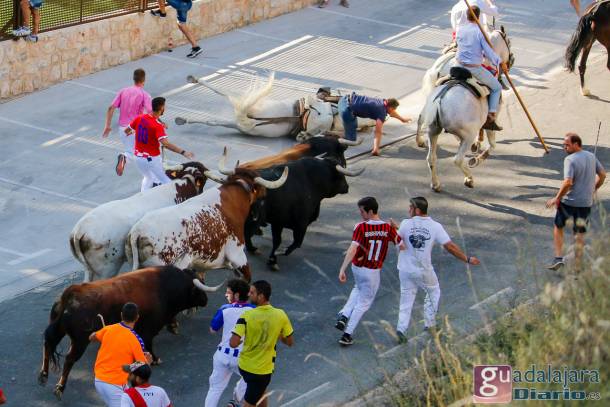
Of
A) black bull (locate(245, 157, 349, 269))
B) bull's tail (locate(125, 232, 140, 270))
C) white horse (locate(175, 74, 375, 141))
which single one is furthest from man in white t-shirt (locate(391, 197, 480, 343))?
white horse (locate(175, 74, 375, 141))

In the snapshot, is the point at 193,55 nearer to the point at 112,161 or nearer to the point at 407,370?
the point at 112,161

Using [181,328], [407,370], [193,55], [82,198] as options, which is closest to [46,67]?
[193,55]

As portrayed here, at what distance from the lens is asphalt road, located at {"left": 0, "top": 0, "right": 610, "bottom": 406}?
37.2 ft

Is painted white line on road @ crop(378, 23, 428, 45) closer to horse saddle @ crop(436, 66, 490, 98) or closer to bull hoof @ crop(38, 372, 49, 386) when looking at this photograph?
horse saddle @ crop(436, 66, 490, 98)

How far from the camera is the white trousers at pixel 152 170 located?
1373cm

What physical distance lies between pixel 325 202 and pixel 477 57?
3084 millimetres

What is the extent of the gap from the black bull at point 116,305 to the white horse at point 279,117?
626 centimetres

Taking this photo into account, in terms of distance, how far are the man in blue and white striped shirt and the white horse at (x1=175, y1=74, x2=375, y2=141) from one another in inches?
296

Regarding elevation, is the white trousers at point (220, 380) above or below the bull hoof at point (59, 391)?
above

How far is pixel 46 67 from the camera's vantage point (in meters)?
18.7

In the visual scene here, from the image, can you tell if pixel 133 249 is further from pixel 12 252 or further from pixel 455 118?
pixel 455 118

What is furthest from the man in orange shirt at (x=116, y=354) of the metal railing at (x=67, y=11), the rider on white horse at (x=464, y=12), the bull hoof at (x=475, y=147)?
the rider on white horse at (x=464, y=12)

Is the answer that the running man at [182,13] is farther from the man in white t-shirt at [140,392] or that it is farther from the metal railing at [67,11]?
the man in white t-shirt at [140,392]

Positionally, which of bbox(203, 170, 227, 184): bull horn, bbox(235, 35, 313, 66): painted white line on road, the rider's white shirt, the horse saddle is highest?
the rider's white shirt
